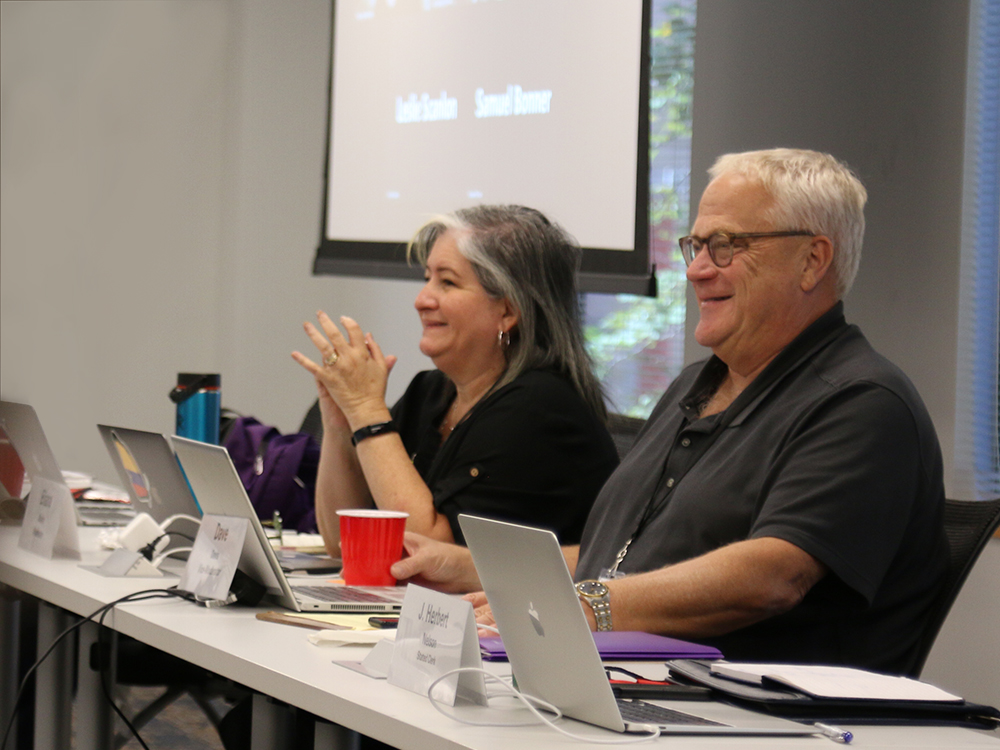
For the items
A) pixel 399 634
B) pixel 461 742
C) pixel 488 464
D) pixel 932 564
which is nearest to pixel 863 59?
pixel 488 464

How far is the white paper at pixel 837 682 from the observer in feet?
3.33

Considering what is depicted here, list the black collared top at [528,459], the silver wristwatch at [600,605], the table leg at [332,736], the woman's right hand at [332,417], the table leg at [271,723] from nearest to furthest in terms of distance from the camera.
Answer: the table leg at [332,736]
the table leg at [271,723]
the silver wristwatch at [600,605]
the black collared top at [528,459]
the woman's right hand at [332,417]

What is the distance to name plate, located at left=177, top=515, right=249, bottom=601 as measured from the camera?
4.70 feet

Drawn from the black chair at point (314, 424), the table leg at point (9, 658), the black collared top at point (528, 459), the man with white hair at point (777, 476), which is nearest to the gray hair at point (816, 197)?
the man with white hair at point (777, 476)

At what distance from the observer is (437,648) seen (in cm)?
104

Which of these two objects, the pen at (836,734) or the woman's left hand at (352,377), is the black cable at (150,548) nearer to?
the woman's left hand at (352,377)

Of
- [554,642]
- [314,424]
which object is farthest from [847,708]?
[314,424]

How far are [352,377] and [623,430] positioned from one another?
1.62ft

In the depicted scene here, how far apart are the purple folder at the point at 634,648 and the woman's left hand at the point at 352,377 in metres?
0.86

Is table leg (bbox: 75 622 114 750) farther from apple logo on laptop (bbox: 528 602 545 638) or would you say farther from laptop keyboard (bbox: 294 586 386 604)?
apple logo on laptop (bbox: 528 602 545 638)

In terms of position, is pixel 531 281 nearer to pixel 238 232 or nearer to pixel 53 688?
pixel 53 688

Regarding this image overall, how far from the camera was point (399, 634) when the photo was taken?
43.3 inches

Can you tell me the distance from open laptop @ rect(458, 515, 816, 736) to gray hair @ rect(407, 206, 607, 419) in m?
1.06

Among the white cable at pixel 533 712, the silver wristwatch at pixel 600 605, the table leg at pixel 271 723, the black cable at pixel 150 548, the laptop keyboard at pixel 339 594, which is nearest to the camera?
the white cable at pixel 533 712
